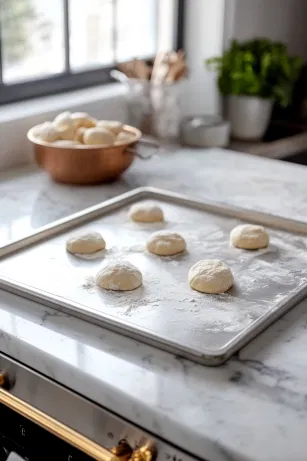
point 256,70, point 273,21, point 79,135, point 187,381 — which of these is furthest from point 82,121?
point 273,21

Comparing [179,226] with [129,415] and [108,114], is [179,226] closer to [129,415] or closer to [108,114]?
[129,415]

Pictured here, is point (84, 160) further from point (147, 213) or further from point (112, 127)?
point (147, 213)

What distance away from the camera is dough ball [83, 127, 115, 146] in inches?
60.0

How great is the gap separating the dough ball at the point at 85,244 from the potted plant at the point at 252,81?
3.33 feet

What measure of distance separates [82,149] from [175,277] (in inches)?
19.7

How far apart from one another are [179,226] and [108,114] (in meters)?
0.66

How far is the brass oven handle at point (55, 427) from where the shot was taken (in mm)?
885

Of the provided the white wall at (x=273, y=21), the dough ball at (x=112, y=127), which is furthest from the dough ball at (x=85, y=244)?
the white wall at (x=273, y=21)

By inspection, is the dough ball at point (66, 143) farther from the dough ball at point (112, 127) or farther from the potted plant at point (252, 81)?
the potted plant at point (252, 81)

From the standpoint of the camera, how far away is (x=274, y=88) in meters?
2.08

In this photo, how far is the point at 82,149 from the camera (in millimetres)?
1508

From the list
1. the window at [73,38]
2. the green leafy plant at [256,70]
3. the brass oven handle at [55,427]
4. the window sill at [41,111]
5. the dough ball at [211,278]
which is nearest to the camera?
the brass oven handle at [55,427]

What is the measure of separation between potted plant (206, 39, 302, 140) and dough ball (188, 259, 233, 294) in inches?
42.8

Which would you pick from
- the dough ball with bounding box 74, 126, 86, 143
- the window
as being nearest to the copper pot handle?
the dough ball with bounding box 74, 126, 86, 143
